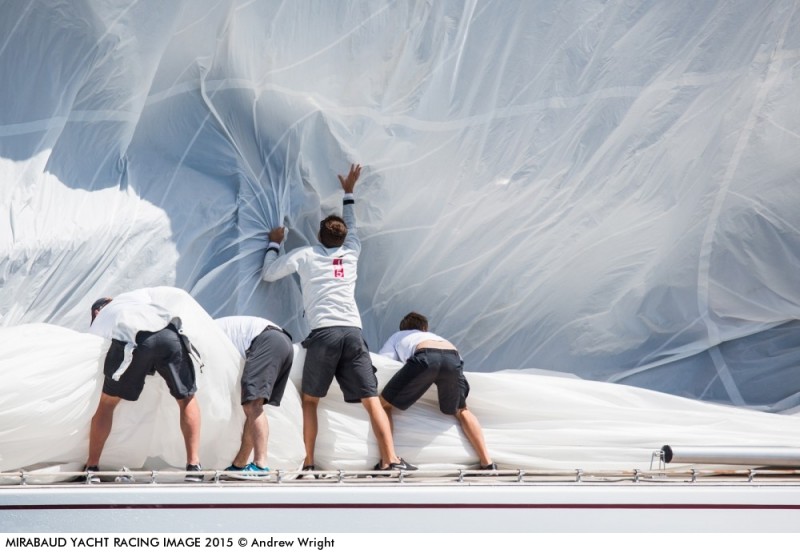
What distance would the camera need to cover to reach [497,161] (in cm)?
429

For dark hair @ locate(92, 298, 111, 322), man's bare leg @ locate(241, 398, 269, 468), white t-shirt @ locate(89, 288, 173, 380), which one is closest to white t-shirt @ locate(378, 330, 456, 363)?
man's bare leg @ locate(241, 398, 269, 468)

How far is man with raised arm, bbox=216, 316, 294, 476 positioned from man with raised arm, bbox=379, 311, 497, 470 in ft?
1.18

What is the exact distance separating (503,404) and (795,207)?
1549mm

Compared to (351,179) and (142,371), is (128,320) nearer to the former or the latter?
(142,371)

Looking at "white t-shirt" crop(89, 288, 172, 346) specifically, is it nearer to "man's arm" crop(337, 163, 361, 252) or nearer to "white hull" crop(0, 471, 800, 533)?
"white hull" crop(0, 471, 800, 533)

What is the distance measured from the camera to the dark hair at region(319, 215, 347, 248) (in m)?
3.80

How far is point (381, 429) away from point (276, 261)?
34.6 inches

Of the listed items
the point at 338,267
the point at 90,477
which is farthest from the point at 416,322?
the point at 90,477

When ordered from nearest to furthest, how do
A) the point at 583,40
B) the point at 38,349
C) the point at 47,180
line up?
1. the point at 38,349
2. the point at 47,180
3. the point at 583,40

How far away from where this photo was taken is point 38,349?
3.26 meters

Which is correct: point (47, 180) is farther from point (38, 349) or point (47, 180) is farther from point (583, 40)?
point (583, 40)

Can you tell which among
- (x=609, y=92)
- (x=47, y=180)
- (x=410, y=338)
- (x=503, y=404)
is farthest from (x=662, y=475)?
(x=47, y=180)

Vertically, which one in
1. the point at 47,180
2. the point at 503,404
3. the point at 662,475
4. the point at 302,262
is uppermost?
the point at 47,180

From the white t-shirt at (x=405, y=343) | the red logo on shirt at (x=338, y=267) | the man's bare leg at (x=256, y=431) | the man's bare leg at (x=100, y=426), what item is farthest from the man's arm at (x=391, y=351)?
the man's bare leg at (x=100, y=426)
